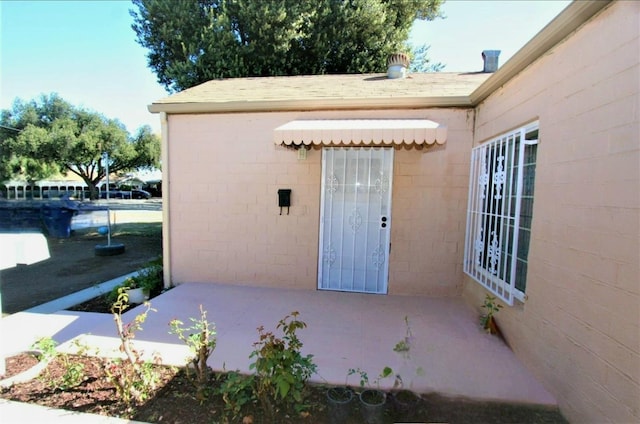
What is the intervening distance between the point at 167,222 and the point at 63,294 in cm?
268

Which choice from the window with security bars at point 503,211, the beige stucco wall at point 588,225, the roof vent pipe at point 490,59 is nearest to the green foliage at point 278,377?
the beige stucco wall at point 588,225

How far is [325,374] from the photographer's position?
3.81m

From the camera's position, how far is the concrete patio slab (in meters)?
3.76

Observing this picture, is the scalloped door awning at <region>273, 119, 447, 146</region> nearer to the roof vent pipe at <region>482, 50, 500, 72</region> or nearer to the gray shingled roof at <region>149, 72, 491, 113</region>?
the gray shingled roof at <region>149, 72, 491, 113</region>

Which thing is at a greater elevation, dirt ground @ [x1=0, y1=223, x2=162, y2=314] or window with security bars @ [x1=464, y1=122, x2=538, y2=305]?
window with security bars @ [x1=464, y1=122, x2=538, y2=305]

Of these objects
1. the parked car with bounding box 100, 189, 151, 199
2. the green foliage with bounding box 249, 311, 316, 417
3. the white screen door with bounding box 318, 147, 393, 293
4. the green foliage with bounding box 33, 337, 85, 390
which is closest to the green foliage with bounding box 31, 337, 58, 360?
the green foliage with bounding box 33, 337, 85, 390

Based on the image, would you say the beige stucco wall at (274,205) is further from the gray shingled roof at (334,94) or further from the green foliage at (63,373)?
the green foliage at (63,373)

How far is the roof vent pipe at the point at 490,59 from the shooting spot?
8625mm

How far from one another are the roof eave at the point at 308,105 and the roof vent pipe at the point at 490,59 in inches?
138

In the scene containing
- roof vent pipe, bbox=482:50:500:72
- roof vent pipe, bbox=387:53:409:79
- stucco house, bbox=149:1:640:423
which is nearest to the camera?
stucco house, bbox=149:1:640:423

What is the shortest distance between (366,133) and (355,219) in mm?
2062

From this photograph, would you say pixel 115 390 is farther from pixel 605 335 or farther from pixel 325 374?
pixel 605 335

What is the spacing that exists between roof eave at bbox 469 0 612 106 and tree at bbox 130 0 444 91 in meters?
10.3

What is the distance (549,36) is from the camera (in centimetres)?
354
